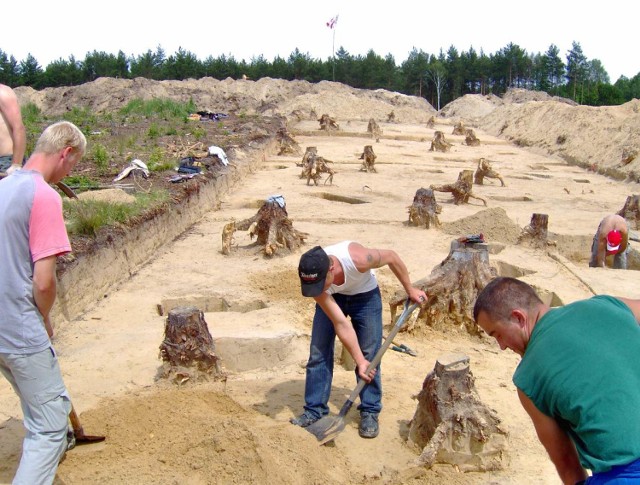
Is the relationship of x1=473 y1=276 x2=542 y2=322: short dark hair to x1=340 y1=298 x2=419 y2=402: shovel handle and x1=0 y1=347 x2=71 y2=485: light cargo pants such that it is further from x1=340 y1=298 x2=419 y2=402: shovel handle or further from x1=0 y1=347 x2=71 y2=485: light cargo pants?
x1=0 y1=347 x2=71 y2=485: light cargo pants

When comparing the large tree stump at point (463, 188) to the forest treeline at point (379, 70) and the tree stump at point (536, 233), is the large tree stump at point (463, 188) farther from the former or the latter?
the forest treeline at point (379, 70)

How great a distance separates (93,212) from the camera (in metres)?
8.48

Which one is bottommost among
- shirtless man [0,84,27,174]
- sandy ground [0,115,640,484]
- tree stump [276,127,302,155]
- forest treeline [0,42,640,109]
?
sandy ground [0,115,640,484]

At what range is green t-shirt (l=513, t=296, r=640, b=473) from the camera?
7.76 feet

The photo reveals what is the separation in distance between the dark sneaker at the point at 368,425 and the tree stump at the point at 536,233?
20.7 ft

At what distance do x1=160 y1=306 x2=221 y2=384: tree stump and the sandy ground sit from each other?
0.17 m

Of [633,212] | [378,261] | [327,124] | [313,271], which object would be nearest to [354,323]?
[378,261]

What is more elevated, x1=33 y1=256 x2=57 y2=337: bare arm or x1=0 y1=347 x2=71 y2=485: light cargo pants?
x1=33 y1=256 x2=57 y2=337: bare arm

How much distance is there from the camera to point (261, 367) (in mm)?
6258

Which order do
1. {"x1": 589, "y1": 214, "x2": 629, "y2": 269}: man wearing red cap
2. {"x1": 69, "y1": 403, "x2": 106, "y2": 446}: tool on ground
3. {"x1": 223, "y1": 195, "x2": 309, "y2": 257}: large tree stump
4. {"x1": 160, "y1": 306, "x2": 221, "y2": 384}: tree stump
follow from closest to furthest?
1. {"x1": 69, "y1": 403, "x2": 106, "y2": 446}: tool on ground
2. {"x1": 160, "y1": 306, "x2": 221, "y2": 384}: tree stump
3. {"x1": 589, "y1": 214, "x2": 629, "y2": 269}: man wearing red cap
4. {"x1": 223, "y1": 195, "x2": 309, "y2": 257}: large tree stump

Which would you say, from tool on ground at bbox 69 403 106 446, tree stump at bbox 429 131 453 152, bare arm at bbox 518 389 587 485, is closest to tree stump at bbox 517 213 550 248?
tool on ground at bbox 69 403 106 446

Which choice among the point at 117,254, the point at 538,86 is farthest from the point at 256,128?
the point at 538,86

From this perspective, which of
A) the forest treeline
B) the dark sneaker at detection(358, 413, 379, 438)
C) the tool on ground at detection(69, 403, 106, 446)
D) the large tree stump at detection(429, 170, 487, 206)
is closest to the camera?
the tool on ground at detection(69, 403, 106, 446)

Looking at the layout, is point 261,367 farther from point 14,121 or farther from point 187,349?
point 14,121
